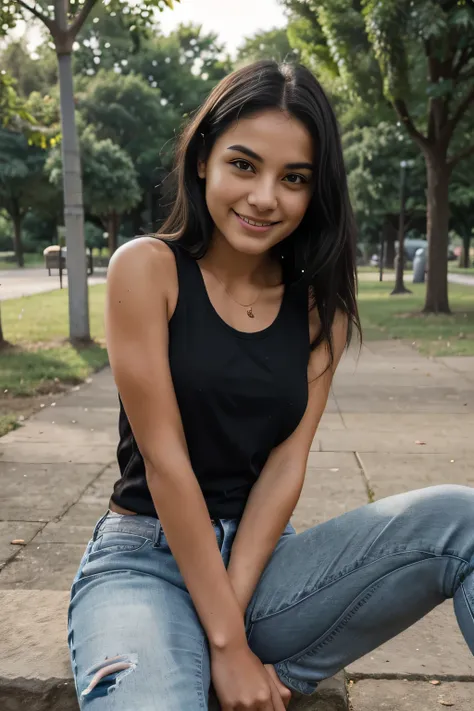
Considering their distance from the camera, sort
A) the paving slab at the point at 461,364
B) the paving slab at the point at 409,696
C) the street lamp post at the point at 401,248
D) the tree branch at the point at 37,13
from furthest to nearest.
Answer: the street lamp post at the point at 401,248
the tree branch at the point at 37,13
the paving slab at the point at 461,364
the paving slab at the point at 409,696

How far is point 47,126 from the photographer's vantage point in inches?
481

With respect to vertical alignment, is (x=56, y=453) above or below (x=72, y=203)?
below

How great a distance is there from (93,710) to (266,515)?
634 millimetres

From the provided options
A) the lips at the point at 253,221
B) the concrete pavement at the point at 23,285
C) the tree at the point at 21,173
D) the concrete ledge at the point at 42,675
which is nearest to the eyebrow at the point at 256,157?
the lips at the point at 253,221

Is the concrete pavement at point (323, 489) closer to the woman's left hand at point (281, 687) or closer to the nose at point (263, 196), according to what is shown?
the woman's left hand at point (281, 687)

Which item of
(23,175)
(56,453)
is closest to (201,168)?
(56,453)

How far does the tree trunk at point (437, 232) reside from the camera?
15172mm

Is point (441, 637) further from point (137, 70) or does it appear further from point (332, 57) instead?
point (137, 70)

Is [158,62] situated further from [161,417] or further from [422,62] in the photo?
[161,417]

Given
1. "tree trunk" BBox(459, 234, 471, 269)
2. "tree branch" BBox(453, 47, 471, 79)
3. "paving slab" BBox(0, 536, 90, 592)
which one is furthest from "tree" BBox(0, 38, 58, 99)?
"paving slab" BBox(0, 536, 90, 592)

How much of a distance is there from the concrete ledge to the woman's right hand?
98 mm

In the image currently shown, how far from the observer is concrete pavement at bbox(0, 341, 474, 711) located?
215cm

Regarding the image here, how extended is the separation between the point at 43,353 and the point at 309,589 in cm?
802

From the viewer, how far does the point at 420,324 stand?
13.5m
